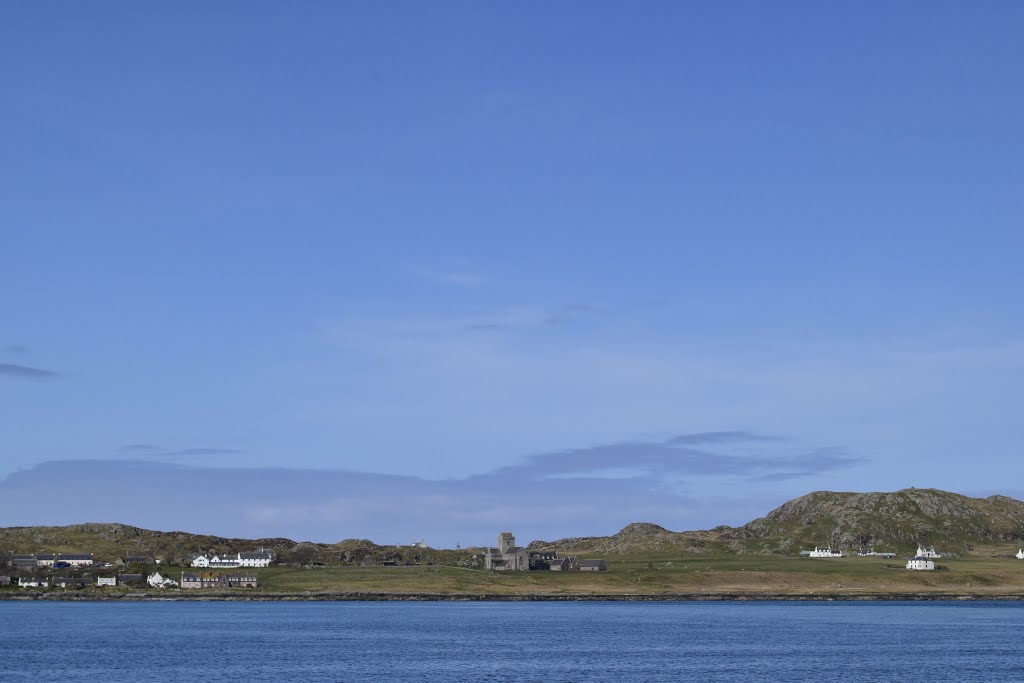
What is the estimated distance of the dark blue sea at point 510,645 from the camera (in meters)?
93.4

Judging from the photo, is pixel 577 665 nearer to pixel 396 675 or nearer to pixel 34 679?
pixel 396 675

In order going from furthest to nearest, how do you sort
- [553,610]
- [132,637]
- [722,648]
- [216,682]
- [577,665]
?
1. [553,610]
2. [132,637]
3. [722,648]
4. [577,665]
5. [216,682]

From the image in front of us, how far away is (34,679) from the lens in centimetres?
8825

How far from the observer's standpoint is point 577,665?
9900cm

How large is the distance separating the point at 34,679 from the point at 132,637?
42.3 metres

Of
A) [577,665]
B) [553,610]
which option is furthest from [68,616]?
[577,665]

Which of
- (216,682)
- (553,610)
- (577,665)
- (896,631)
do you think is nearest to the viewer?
(216,682)

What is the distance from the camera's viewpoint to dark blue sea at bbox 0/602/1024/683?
9338cm

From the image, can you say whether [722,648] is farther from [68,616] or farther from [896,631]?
[68,616]

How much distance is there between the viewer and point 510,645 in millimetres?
117562

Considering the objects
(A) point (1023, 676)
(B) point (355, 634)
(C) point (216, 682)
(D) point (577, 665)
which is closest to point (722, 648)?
(D) point (577, 665)

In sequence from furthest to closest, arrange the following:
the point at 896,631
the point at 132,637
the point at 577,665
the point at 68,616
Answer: the point at 68,616
the point at 896,631
the point at 132,637
the point at 577,665

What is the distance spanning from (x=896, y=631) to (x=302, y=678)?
78.7 m

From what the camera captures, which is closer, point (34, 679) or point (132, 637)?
point (34, 679)
